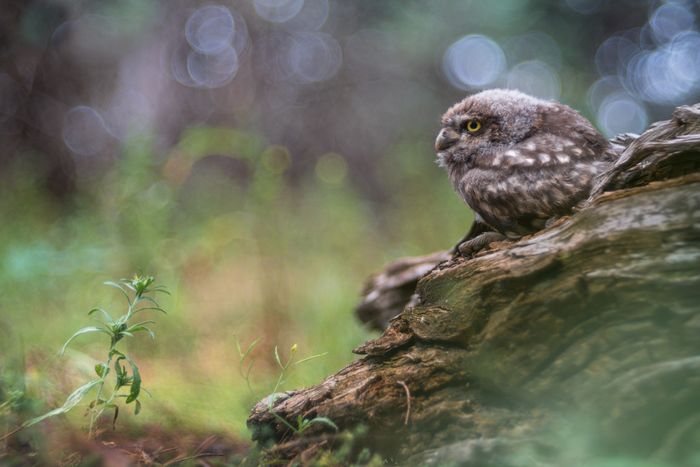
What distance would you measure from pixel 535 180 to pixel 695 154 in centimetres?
64

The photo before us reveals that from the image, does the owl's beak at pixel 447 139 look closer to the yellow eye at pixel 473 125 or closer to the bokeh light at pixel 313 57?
the yellow eye at pixel 473 125

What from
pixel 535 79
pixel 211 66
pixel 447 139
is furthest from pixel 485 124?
pixel 211 66

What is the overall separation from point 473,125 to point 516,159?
0.57 m

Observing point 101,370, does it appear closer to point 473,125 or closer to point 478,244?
point 478,244

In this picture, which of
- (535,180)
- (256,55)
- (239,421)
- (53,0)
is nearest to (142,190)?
(239,421)

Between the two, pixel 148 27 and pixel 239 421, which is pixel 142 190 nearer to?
pixel 239 421

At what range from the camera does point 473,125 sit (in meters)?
2.97

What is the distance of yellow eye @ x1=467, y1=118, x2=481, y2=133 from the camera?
294 centimetres

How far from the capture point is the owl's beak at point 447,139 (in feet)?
9.95

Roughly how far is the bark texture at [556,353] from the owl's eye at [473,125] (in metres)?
0.93

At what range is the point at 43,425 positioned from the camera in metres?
2.03

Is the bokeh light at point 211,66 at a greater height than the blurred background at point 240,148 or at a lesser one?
greater

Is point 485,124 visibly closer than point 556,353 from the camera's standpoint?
No

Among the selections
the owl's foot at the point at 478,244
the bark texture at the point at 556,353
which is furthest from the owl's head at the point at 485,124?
the bark texture at the point at 556,353
